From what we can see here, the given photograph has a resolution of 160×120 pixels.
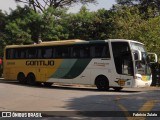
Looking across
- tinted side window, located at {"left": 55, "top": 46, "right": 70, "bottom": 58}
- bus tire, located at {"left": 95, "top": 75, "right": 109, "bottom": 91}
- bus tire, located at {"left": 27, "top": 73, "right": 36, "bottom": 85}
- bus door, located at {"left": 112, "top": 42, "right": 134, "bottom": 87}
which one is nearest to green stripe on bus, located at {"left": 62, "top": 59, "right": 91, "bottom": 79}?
tinted side window, located at {"left": 55, "top": 46, "right": 70, "bottom": 58}

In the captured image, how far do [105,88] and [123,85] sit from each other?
1.32m

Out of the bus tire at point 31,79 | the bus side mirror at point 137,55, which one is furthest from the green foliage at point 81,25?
the bus tire at point 31,79

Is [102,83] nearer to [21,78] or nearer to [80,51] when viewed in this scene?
[80,51]

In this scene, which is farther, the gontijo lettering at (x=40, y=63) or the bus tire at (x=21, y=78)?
the bus tire at (x=21, y=78)

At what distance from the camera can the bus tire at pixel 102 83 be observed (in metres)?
22.3

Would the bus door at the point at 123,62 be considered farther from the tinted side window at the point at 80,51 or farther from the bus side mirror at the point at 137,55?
the tinted side window at the point at 80,51

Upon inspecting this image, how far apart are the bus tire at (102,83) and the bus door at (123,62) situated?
93 centimetres

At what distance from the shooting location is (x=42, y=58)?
25.5 metres

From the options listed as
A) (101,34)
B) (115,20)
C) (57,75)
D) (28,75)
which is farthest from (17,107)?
(101,34)

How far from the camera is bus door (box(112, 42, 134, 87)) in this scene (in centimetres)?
2128

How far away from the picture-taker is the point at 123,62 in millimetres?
21469

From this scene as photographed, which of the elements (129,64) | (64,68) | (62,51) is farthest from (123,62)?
(62,51)

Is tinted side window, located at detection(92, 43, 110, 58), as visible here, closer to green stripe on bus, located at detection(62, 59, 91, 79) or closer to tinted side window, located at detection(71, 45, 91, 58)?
tinted side window, located at detection(71, 45, 91, 58)

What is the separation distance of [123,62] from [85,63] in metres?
2.58
